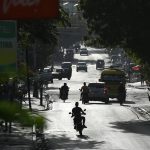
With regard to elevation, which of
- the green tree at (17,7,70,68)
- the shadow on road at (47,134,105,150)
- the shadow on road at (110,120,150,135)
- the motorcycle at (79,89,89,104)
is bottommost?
the shadow on road at (110,120,150,135)

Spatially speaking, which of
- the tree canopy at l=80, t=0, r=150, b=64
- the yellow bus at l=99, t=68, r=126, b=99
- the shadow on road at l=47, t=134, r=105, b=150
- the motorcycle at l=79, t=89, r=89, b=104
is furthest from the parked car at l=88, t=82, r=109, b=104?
the shadow on road at l=47, t=134, r=105, b=150

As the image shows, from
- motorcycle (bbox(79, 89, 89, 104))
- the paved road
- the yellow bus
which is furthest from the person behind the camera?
the yellow bus

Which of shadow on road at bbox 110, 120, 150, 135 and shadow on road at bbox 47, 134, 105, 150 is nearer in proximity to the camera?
shadow on road at bbox 47, 134, 105, 150

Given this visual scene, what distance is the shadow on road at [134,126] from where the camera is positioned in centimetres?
3447

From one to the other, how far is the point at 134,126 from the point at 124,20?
5.98m

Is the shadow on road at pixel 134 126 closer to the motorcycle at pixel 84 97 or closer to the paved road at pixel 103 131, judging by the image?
the paved road at pixel 103 131

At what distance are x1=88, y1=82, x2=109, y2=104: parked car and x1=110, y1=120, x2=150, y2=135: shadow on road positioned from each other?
620 inches

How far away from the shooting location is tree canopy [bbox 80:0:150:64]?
128 feet

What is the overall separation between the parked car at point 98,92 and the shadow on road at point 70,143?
80.8 ft

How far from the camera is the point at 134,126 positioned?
123ft

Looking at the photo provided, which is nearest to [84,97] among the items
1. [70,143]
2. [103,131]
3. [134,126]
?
[134,126]

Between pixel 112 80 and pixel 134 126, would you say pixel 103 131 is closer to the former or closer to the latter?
pixel 134 126

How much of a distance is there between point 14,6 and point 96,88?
1987 inches

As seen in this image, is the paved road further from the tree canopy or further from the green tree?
the tree canopy
